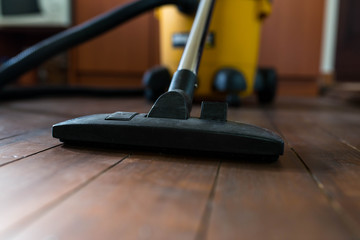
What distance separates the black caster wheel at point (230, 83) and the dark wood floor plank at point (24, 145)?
79 cm

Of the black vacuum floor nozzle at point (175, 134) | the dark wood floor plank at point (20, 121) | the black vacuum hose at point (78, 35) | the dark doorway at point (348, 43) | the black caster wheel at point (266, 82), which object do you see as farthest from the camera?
the dark doorway at point (348, 43)

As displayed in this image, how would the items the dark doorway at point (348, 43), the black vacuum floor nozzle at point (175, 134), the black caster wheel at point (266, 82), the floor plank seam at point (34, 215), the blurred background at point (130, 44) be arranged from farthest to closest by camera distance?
the dark doorway at point (348, 43)
the blurred background at point (130, 44)
the black caster wheel at point (266, 82)
the black vacuum floor nozzle at point (175, 134)
the floor plank seam at point (34, 215)

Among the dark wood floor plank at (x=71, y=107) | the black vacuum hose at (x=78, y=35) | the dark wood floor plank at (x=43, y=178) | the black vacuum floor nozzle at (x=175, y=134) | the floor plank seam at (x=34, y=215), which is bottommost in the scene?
the floor plank seam at (x=34, y=215)

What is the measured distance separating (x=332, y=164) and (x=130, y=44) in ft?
6.16

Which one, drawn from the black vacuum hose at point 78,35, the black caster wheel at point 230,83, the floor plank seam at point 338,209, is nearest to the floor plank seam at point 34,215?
the floor plank seam at point 338,209

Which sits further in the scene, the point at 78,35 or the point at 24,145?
the point at 78,35

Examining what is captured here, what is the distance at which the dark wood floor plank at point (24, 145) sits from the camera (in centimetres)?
54

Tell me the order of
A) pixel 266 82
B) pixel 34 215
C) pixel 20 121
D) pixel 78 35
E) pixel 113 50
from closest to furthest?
pixel 34 215, pixel 20 121, pixel 78 35, pixel 266 82, pixel 113 50

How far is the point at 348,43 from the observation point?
2922mm

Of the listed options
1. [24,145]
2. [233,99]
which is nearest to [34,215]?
[24,145]

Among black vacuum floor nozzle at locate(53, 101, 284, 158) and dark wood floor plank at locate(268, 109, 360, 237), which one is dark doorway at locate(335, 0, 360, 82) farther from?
black vacuum floor nozzle at locate(53, 101, 284, 158)

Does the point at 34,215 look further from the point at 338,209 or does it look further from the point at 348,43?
the point at 348,43

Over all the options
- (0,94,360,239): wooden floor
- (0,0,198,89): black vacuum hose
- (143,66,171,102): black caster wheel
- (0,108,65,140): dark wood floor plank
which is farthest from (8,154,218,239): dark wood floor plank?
(143,66,171,102): black caster wheel

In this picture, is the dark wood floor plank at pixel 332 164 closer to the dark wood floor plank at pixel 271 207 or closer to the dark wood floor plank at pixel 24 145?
the dark wood floor plank at pixel 271 207
